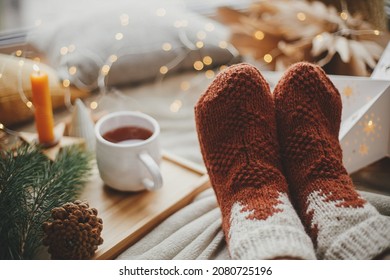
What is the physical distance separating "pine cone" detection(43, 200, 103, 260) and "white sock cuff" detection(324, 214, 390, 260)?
290mm

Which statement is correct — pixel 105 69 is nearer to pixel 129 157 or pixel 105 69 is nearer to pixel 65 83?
pixel 65 83

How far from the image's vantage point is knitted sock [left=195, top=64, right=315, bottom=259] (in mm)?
530

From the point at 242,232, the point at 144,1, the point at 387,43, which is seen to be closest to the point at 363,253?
the point at 242,232

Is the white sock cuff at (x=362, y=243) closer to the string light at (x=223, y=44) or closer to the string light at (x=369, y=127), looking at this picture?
the string light at (x=369, y=127)

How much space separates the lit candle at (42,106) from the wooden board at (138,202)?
0.09 meters

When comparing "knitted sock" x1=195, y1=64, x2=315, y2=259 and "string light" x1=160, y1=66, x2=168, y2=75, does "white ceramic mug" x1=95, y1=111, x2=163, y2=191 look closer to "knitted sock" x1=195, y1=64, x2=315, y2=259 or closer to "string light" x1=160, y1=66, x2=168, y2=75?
"knitted sock" x1=195, y1=64, x2=315, y2=259

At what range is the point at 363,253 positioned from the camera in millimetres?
489

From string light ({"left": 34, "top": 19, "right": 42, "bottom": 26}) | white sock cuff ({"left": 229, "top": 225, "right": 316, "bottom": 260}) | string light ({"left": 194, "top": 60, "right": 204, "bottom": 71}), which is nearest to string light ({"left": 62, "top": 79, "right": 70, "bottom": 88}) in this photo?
A: string light ({"left": 34, "top": 19, "right": 42, "bottom": 26})

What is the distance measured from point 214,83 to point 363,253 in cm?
30

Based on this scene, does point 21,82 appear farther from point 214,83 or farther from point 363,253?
point 363,253

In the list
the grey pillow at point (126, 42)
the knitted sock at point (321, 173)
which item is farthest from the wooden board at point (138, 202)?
the grey pillow at point (126, 42)

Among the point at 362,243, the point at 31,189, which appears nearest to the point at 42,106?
the point at 31,189

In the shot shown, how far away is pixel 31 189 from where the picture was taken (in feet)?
1.94

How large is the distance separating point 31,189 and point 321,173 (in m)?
0.39
